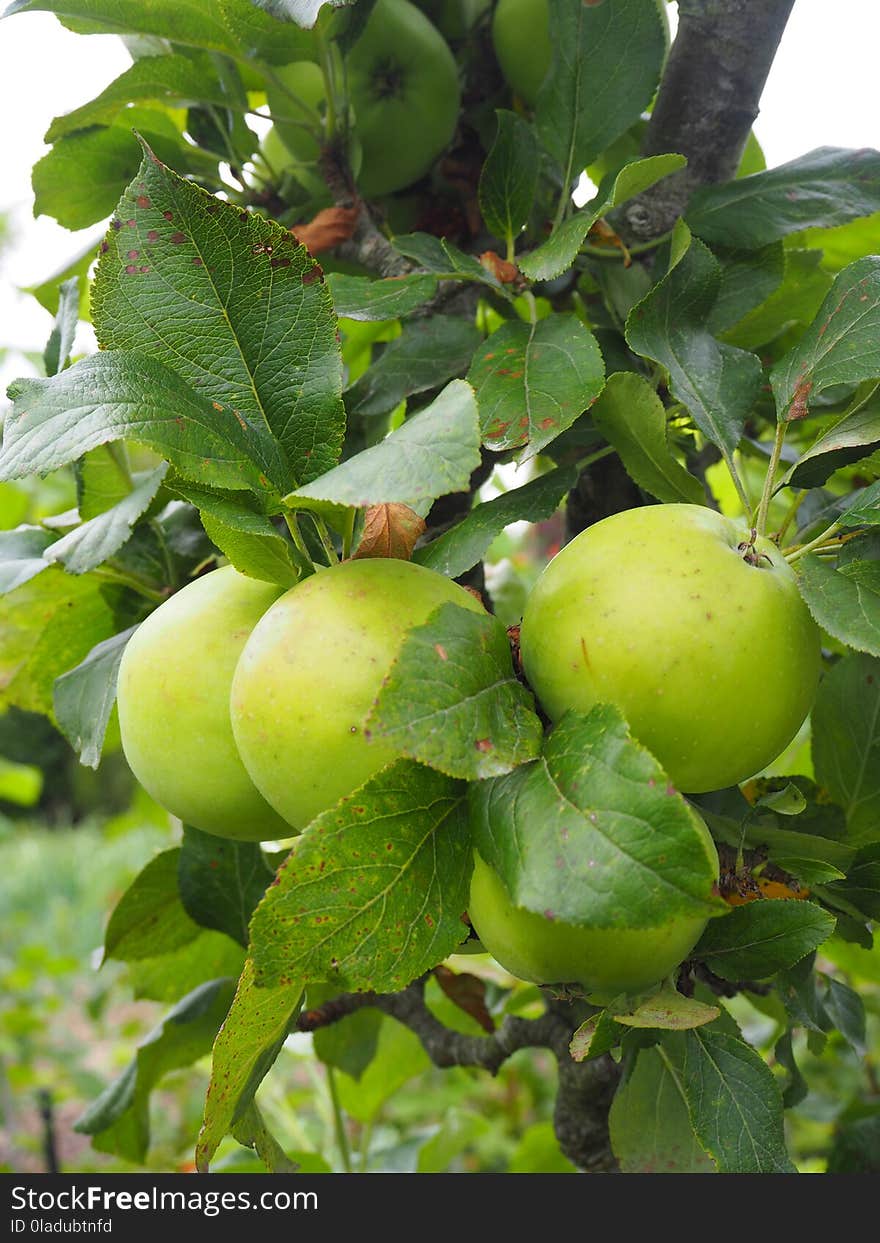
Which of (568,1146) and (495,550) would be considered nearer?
(568,1146)

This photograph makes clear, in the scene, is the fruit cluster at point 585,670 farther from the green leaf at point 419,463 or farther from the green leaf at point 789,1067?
the green leaf at point 789,1067

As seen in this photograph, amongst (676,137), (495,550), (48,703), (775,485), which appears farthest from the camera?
(495,550)

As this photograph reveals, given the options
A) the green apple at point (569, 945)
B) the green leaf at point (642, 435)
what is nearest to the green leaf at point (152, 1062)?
the green apple at point (569, 945)

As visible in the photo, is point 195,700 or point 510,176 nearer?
point 195,700

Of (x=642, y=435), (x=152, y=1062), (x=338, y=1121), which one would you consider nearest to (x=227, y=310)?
(x=642, y=435)

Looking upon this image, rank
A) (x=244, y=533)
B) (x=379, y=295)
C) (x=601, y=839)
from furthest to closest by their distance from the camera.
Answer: (x=379, y=295) < (x=244, y=533) < (x=601, y=839)

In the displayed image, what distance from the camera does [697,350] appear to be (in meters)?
0.56

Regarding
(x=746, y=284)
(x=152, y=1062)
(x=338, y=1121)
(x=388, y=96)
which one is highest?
(x=388, y=96)

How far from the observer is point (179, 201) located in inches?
19.2

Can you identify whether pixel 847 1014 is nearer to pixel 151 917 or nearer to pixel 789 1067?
pixel 789 1067

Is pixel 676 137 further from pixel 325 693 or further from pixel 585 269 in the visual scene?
pixel 325 693

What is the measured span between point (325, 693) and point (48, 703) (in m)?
0.47

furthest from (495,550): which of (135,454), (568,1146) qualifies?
(568,1146)

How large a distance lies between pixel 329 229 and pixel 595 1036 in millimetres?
530
